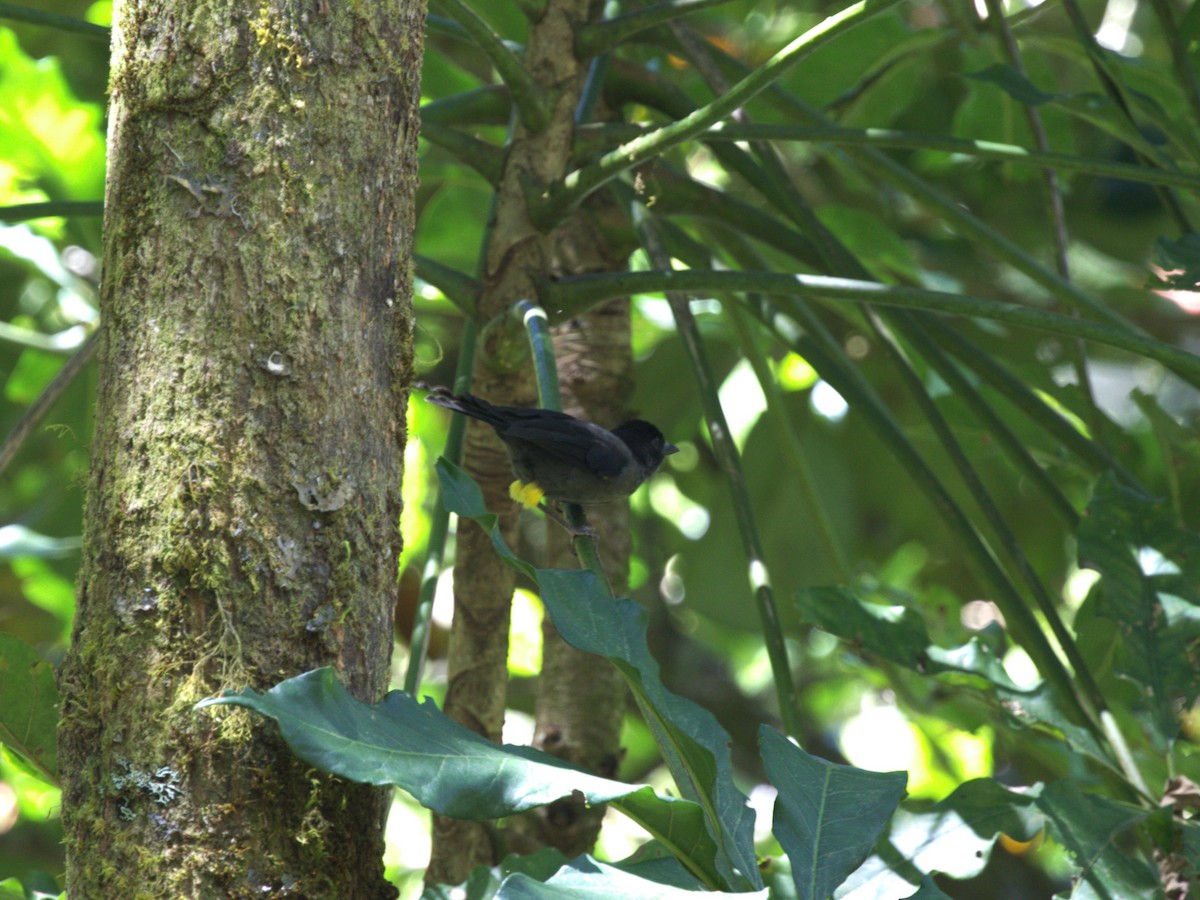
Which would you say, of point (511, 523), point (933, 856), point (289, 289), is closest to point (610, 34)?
point (511, 523)

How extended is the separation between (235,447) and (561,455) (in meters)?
0.84

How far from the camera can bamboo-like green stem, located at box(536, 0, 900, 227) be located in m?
1.40

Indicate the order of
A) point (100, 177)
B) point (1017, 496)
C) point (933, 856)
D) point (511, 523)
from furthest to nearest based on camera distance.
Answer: point (1017, 496), point (100, 177), point (511, 523), point (933, 856)

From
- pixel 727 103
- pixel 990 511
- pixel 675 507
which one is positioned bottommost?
pixel 990 511

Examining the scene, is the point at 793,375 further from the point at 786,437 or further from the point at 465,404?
the point at 465,404

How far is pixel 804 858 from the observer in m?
1.16

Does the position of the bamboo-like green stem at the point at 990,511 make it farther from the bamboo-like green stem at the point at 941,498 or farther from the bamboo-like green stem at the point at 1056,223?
the bamboo-like green stem at the point at 1056,223

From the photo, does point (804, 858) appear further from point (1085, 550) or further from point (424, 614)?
point (1085, 550)

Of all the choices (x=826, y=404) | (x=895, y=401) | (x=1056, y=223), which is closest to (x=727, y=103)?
(x=1056, y=223)

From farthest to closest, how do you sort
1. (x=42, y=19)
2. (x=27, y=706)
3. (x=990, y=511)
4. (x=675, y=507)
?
(x=675, y=507), (x=990, y=511), (x=42, y=19), (x=27, y=706)

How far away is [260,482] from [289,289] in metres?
0.19

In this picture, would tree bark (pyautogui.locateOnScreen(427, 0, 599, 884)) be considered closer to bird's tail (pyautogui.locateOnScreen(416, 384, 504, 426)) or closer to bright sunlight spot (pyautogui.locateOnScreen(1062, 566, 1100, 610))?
bird's tail (pyautogui.locateOnScreen(416, 384, 504, 426))

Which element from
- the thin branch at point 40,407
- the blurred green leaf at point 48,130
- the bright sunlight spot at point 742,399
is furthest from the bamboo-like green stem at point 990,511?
the blurred green leaf at point 48,130

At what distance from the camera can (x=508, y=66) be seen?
1.76 metres
